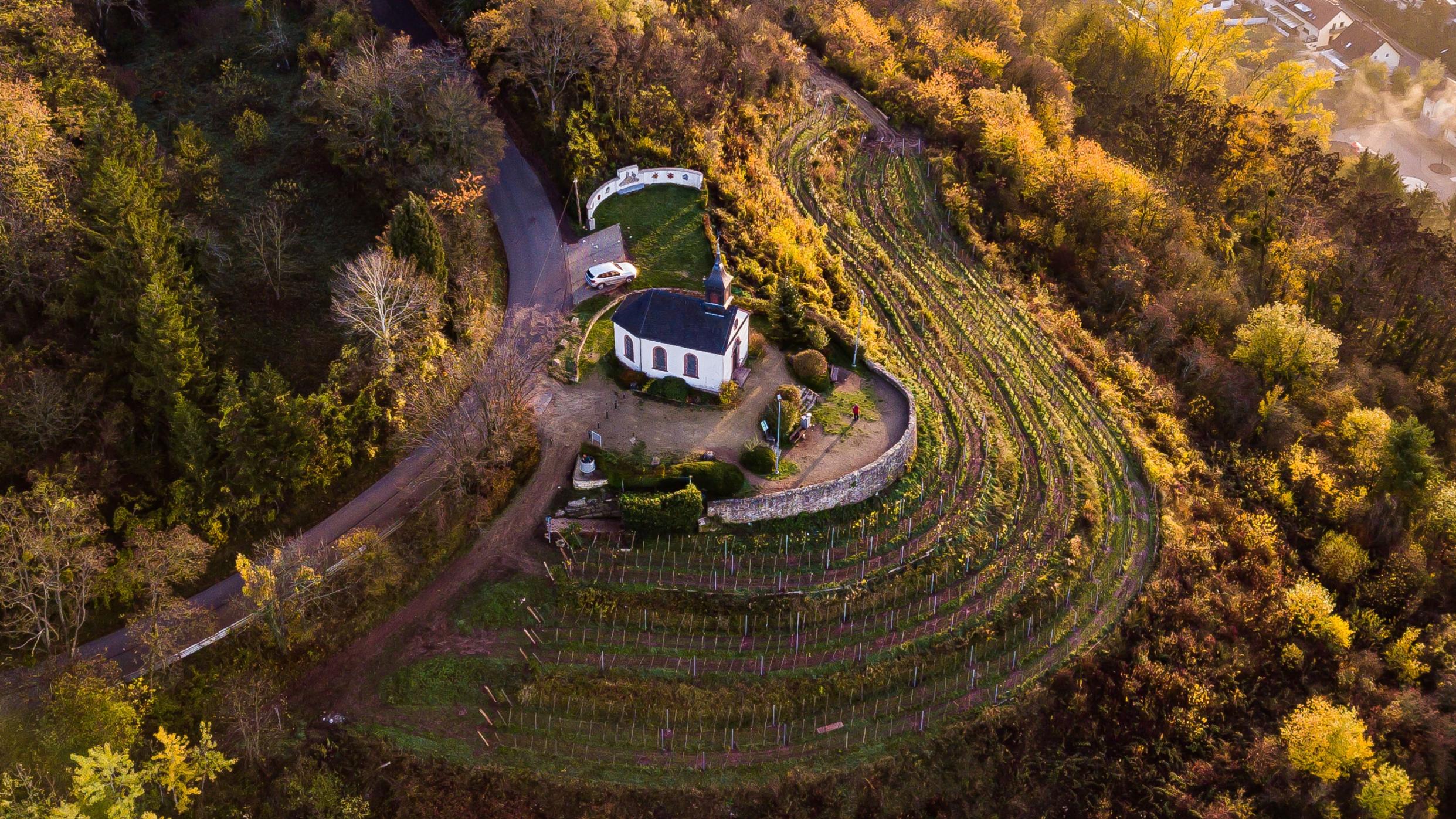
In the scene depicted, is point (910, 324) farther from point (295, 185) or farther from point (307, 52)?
point (307, 52)

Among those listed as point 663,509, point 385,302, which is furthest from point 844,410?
point 385,302

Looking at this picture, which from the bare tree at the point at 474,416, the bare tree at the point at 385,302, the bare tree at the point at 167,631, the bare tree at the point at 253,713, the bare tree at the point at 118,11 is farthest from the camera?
the bare tree at the point at 118,11

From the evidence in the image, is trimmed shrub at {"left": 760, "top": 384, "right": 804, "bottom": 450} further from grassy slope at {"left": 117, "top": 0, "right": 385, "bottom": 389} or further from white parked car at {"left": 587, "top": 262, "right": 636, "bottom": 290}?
grassy slope at {"left": 117, "top": 0, "right": 385, "bottom": 389}

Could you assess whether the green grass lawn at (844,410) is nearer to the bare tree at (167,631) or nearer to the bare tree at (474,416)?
the bare tree at (474,416)

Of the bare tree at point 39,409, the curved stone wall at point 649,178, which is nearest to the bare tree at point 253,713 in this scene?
the bare tree at point 39,409

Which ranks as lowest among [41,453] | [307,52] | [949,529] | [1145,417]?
[41,453]

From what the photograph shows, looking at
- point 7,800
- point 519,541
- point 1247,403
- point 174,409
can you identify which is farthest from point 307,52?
point 1247,403
